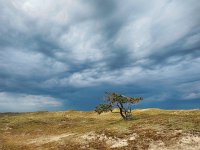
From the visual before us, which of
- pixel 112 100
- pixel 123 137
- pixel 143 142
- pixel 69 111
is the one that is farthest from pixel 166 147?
pixel 69 111

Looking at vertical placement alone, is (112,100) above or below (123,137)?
above

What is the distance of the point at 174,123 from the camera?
56.2m

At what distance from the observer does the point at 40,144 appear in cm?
5662

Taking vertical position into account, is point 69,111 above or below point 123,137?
above

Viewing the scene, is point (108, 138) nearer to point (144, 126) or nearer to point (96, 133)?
point (96, 133)

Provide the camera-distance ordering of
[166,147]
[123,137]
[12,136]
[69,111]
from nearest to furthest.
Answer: [166,147]
[123,137]
[12,136]
[69,111]

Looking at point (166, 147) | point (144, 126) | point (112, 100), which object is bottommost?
point (166, 147)

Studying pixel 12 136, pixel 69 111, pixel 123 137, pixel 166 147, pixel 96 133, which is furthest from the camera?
pixel 69 111

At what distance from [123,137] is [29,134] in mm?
30440

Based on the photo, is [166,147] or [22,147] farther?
[22,147]

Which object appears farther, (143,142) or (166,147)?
(143,142)

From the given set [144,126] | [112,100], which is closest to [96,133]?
[144,126]

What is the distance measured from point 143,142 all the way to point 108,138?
273 inches

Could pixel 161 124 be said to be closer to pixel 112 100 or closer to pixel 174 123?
pixel 174 123
